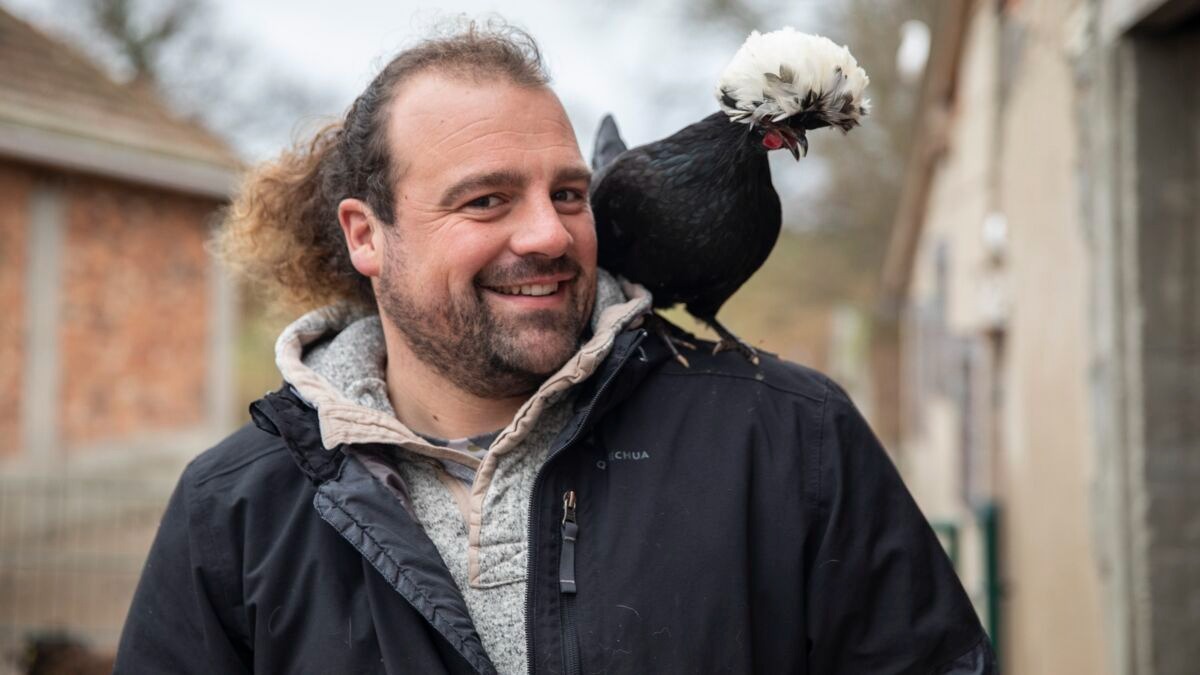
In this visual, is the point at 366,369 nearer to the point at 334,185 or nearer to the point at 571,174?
the point at 334,185

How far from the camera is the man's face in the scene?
6.41 ft

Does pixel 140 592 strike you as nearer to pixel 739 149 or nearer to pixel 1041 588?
pixel 739 149

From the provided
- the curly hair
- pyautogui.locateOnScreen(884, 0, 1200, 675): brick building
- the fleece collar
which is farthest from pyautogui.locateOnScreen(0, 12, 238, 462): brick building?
the fleece collar

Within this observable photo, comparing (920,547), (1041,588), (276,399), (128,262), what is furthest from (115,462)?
(920,547)

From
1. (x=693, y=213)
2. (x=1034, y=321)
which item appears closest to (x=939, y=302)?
(x=1034, y=321)

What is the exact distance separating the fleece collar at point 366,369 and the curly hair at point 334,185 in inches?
5.3

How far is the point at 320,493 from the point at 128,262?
8.34 m

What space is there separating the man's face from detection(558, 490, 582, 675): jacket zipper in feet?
0.94

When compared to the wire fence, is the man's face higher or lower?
higher

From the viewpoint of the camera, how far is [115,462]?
9.20 m

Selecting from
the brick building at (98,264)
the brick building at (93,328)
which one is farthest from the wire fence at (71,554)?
the brick building at (98,264)

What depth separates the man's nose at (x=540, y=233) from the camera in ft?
6.31

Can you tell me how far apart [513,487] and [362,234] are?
24.7 inches

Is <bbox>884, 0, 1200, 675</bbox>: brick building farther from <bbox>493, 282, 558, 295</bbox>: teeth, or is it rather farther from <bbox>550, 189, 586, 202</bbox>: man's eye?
<bbox>493, 282, 558, 295</bbox>: teeth
